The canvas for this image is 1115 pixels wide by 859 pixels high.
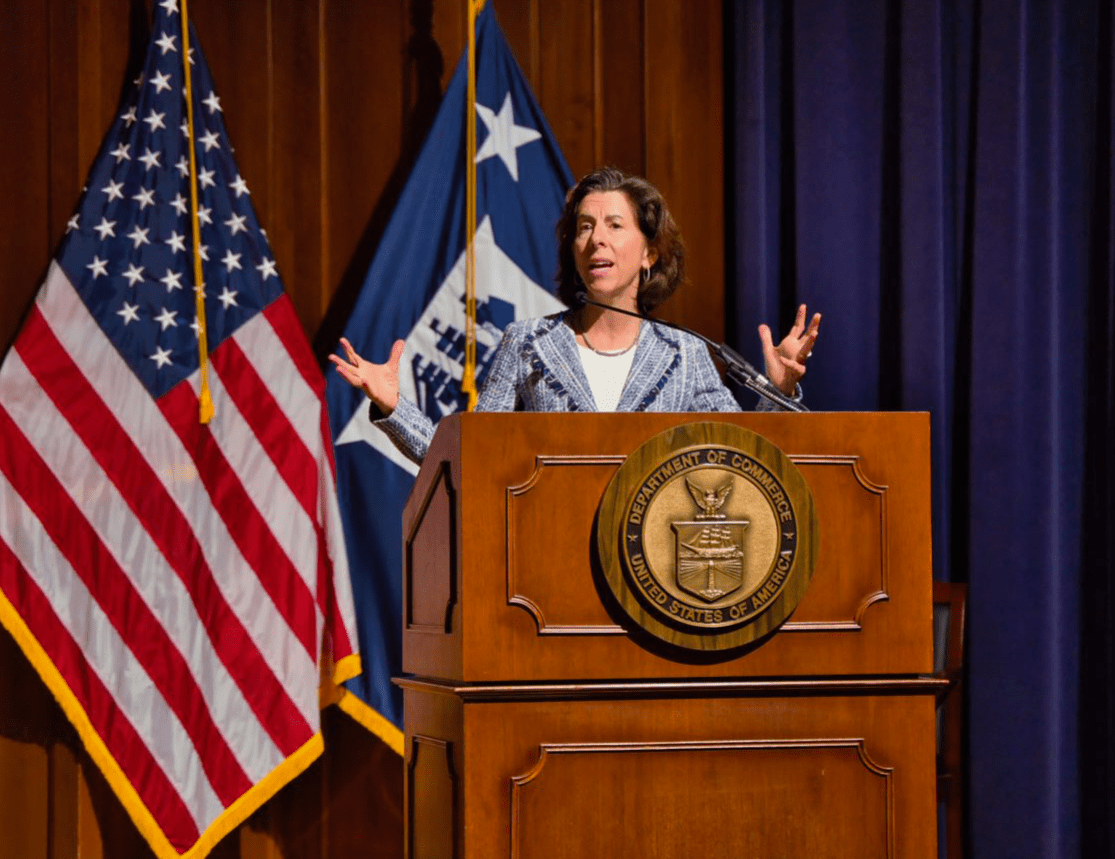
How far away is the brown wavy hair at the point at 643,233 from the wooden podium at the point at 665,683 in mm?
826

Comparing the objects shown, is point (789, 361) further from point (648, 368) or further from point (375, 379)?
point (375, 379)

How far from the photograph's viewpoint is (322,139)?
4.18 m

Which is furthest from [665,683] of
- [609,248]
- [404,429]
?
[609,248]

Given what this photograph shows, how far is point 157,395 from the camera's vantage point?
3852 mm

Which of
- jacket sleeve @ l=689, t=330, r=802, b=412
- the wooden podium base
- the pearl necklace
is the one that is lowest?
the wooden podium base

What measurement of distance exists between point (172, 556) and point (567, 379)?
5.72 feet

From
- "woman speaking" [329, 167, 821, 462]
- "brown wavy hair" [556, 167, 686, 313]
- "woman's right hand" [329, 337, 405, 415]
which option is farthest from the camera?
"brown wavy hair" [556, 167, 686, 313]

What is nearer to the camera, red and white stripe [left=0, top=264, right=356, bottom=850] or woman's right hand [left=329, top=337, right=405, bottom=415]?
woman's right hand [left=329, top=337, right=405, bottom=415]

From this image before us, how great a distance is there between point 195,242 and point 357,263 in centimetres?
51

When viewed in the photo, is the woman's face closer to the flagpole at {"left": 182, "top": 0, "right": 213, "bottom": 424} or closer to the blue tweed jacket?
the blue tweed jacket

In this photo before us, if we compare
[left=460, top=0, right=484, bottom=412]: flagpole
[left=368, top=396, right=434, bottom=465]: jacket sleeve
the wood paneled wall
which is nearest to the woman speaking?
[left=368, top=396, right=434, bottom=465]: jacket sleeve

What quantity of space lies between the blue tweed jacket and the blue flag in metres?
1.36

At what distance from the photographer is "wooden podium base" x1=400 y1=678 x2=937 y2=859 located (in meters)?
1.86

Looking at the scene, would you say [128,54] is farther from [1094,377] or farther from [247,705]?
[1094,377]
